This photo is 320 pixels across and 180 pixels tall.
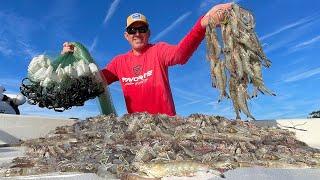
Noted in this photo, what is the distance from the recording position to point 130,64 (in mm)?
8930

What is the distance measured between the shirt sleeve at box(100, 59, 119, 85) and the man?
0.06ft

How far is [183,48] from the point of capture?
823cm

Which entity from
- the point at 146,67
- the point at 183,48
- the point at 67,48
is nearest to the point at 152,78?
the point at 146,67

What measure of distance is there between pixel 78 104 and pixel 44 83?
0.66 metres

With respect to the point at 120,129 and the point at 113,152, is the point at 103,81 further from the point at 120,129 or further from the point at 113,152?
the point at 113,152

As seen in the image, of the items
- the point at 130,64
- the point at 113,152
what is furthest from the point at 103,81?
the point at 113,152

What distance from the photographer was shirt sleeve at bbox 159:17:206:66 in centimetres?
790

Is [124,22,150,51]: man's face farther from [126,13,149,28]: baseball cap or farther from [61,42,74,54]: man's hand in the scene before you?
[61,42,74,54]: man's hand

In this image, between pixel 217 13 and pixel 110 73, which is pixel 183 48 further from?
pixel 110 73

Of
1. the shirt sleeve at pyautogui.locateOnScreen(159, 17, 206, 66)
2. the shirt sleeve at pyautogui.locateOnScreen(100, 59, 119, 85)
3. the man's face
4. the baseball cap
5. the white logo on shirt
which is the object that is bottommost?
the white logo on shirt

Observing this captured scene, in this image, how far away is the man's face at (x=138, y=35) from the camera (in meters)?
8.84

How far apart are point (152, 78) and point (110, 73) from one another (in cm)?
97

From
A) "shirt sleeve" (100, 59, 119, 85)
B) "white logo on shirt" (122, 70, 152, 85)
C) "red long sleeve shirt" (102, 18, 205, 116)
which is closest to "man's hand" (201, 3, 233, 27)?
"red long sleeve shirt" (102, 18, 205, 116)

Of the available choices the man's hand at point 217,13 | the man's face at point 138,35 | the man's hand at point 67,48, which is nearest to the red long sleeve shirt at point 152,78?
the man's face at point 138,35
